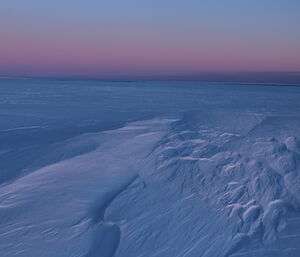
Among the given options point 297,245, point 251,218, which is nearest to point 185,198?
point 251,218

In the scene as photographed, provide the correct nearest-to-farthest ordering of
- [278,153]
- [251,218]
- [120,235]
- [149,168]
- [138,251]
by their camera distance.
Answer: [138,251], [120,235], [251,218], [149,168], [278,153]

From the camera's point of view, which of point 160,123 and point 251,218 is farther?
point 160,123

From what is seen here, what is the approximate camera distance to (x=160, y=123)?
7996 millimetres

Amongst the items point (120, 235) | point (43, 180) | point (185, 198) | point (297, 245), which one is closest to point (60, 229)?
point (120, 235)

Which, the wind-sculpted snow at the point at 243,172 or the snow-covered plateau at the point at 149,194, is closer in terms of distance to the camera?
the snow-covered plateau at the point at 149,194

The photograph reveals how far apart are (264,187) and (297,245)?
124 centimetres

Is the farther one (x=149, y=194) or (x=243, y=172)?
(x=243, y=172)

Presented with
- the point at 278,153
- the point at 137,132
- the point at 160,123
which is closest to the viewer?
the point at 278,153

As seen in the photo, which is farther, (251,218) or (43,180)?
(43,180)

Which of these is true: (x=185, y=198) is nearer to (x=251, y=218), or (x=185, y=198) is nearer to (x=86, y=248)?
(x=251, y=218)

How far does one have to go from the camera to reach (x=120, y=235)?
2.90m

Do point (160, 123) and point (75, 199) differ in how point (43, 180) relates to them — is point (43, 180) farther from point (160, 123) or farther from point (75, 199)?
point (160, 123)

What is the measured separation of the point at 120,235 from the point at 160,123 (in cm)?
526

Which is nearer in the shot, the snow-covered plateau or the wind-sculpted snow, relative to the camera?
the snow-covered plateau
